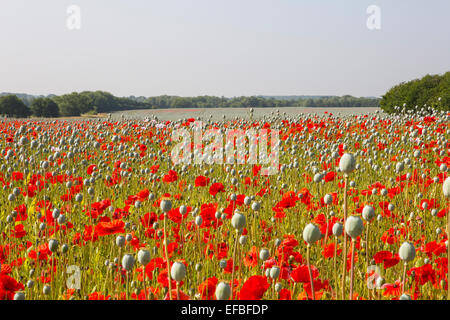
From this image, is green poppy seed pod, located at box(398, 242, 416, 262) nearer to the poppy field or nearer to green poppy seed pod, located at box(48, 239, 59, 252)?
the poppy field

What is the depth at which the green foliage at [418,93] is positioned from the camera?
17.2m

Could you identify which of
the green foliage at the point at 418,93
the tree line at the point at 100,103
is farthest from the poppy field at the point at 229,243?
the tree line at the point at 100,103

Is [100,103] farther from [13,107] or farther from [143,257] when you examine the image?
[143,257]

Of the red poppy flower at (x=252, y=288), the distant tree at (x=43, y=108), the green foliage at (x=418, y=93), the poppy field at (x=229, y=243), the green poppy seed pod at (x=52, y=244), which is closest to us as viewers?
the red poppy flower at (x=252, y=288)

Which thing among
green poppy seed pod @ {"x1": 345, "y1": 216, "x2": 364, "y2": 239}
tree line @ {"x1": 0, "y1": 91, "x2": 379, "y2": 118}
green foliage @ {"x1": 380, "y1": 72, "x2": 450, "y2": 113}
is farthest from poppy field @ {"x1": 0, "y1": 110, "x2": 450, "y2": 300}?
tree line @ {"x1": 0, "y1": 91, "x2": 379, "y2": 118}

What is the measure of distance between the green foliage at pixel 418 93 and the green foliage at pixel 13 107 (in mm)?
34973

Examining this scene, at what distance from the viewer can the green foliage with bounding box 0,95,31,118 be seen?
132 ft

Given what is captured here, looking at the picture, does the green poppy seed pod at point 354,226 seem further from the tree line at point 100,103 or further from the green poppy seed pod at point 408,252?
the tree line at point 100,103

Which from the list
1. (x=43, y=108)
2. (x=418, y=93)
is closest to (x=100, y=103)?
(x=43, y=108)

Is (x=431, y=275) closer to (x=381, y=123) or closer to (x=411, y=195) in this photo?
(x=411, y=195)

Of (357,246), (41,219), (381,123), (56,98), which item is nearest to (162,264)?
(357,246)

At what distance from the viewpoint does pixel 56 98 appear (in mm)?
53656

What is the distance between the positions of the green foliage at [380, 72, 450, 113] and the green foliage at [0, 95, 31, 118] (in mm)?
34973

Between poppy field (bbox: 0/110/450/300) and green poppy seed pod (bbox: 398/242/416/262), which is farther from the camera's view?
poppy field (bbox: 0/110/450/300)
